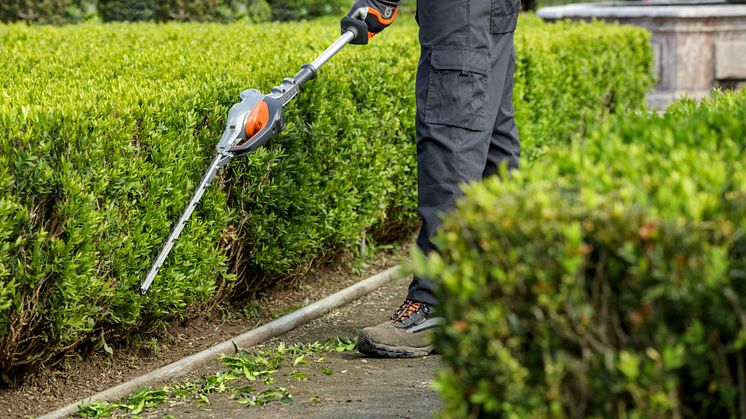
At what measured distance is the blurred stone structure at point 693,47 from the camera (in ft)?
35.6

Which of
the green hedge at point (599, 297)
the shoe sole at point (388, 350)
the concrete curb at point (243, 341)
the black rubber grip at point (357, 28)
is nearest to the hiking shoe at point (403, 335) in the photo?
the shoe sole at point (388, 350)

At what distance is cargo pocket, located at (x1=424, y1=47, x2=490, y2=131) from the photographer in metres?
4.54

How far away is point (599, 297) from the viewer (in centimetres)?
232

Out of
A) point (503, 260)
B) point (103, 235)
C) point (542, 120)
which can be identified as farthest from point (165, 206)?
point (542, 120)

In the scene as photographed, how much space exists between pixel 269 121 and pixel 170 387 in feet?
3.73

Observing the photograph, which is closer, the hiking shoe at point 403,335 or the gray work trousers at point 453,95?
the gray work trousers at point 453,95

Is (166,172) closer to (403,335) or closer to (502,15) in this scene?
(403,335)

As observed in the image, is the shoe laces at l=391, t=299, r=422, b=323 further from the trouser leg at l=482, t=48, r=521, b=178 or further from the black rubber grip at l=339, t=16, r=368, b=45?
the black rubber grip at l=339, t=16, r=368, b=45

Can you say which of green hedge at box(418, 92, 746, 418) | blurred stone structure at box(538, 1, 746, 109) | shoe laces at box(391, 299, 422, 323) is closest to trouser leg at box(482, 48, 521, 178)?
shoe laces at box(391, 299, 422, 323)

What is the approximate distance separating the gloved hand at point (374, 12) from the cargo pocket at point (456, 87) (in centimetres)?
36

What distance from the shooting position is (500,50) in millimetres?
4754

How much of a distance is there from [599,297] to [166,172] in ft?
8.02

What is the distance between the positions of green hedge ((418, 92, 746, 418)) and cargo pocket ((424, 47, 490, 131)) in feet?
6.96

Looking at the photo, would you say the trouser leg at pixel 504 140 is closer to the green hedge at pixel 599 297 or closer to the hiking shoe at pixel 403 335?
the hiking shoe at pixel 403 335
